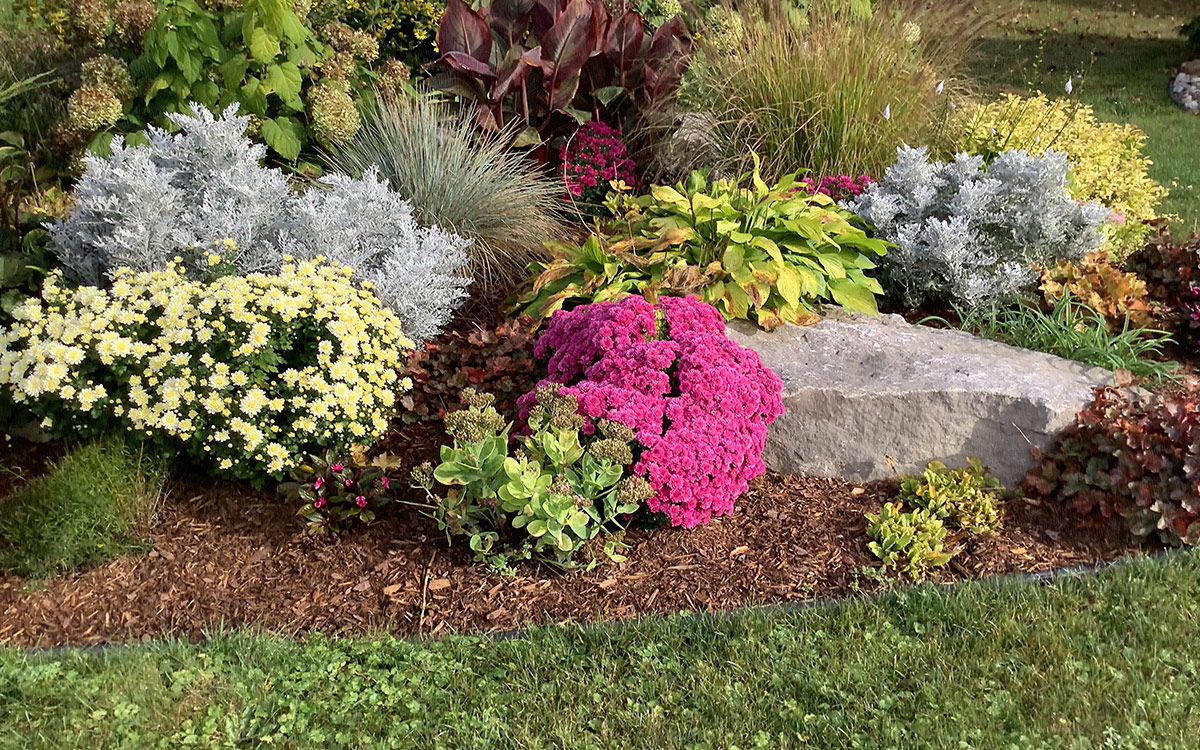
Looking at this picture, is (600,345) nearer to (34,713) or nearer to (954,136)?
(34,713)

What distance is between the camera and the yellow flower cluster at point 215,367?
337 centimetres

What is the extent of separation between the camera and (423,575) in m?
3.33

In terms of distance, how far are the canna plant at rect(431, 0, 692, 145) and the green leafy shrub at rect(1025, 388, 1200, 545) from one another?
368cm

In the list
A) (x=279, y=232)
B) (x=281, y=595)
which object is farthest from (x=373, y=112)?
(x=281, y=595)

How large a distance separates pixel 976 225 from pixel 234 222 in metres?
3.56

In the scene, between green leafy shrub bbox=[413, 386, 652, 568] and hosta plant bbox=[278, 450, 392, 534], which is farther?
hosta plant bbox=[278, 450, 392, 534]

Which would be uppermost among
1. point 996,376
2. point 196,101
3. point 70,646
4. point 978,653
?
point 196,101

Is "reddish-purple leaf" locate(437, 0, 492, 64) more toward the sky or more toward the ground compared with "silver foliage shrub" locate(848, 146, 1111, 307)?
more toward the sky

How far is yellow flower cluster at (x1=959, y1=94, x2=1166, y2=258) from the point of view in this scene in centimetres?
555

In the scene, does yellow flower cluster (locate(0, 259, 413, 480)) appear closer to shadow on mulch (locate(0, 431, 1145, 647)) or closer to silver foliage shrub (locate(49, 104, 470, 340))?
shadow on mulch (locate(0, 431, 1145, 647))

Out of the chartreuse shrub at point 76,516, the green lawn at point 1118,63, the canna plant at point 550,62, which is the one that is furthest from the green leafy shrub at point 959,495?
the green lawn at point 1118,63

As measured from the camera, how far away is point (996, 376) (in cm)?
384

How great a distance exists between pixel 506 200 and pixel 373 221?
3.26ft

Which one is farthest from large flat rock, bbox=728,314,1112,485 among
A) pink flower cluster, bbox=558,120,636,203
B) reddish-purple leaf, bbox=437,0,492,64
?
reddish-purple leaf, bbox=437,0,492,64
